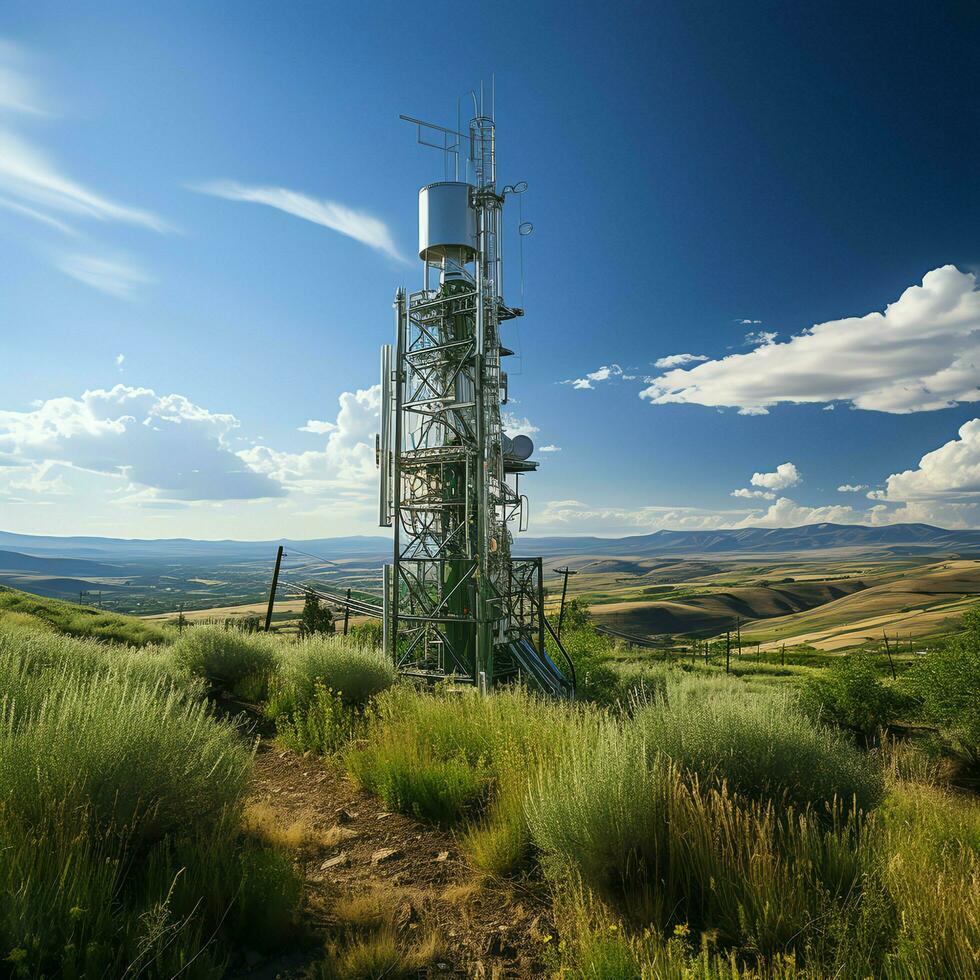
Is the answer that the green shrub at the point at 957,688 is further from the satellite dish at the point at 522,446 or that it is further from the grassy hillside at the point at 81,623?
the grassy hillside at the point at 81,623

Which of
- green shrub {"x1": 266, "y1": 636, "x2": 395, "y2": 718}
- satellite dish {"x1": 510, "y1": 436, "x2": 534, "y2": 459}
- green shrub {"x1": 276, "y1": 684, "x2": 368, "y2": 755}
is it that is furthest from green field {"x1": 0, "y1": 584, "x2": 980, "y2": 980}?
satellite dish {"x1": 510, "y1": 436, "x2": 534, "y2": 459}

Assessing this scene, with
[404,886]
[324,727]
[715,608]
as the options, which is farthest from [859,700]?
[715,608]

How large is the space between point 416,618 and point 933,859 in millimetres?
11053

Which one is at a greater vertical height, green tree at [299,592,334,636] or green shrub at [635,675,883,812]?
A: green shrub at [635,675,883,812]

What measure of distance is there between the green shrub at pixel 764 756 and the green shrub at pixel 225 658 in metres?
7.69

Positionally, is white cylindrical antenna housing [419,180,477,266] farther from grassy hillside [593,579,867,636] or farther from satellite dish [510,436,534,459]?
grassy hillside [593,579,867,636]

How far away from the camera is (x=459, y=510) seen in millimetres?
14859

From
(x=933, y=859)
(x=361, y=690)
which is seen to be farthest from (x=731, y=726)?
(x=361, y=690)

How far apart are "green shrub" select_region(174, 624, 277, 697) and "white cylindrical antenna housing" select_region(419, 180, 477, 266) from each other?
10183 millimetres

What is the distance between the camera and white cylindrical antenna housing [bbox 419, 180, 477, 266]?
49.5 feet

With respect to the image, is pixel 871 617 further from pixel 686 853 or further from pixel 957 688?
pixel 686 853

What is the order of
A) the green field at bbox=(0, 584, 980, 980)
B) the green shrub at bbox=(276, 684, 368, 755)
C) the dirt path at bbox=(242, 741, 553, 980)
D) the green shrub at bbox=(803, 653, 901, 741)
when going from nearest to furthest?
the green field at bbox=(0, 584, 980, 980) → the dirt path at bbox=(242, 741, 553, 980) → the green shrub at bbox=(276, 684, 368, 755) → the green shrub at bbox=(803, 653, 901, 741)

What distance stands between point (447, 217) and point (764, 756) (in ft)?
45.7

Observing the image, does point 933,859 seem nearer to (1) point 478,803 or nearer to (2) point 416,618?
(1) point 478,803
